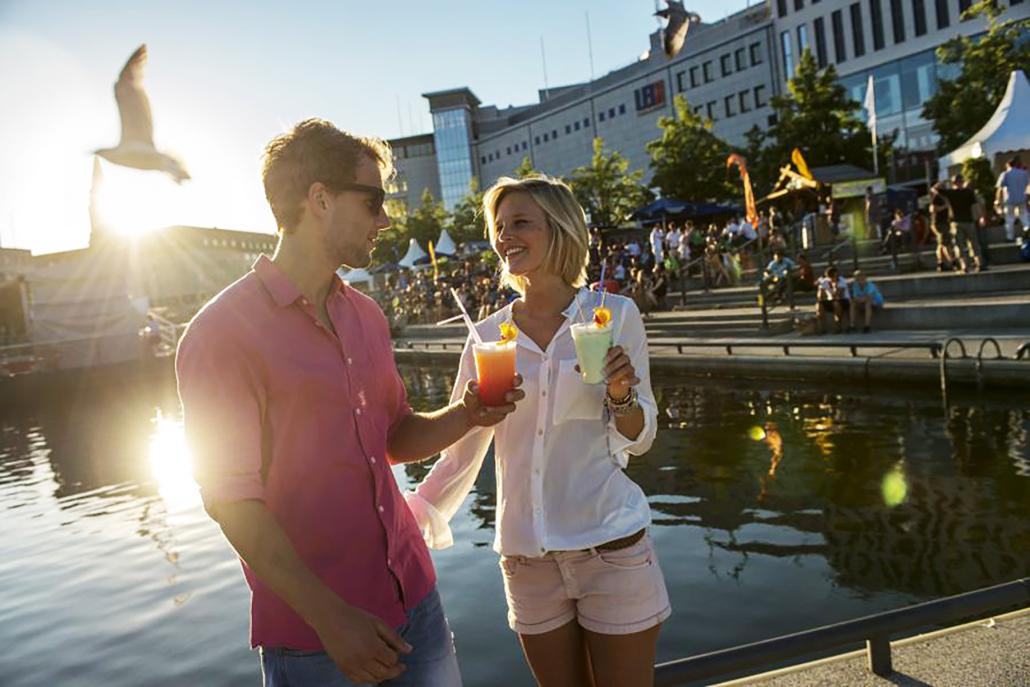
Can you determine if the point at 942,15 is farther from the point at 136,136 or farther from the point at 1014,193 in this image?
the point at 136,136

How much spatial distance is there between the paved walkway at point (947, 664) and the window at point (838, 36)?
184ft

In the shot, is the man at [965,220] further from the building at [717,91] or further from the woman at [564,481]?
the woman at [564,481]

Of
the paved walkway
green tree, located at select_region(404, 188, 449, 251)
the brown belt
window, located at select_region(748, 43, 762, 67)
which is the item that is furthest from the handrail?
green tree, located at select_region(404, 188, 449, 251)

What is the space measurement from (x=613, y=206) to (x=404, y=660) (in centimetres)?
5072

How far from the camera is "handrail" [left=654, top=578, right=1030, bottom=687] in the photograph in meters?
3.04

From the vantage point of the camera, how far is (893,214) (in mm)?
22141

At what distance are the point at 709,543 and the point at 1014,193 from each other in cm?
1323

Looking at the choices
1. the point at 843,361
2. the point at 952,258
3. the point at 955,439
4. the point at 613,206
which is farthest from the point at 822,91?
the point at 955,439

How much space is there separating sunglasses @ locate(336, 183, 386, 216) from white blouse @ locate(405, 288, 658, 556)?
0.78 m

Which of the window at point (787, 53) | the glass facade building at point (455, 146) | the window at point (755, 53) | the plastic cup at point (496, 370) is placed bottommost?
the plastic cup at point (496, 370)

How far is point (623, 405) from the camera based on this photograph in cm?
252

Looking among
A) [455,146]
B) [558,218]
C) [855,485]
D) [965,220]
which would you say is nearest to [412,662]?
[558,218]

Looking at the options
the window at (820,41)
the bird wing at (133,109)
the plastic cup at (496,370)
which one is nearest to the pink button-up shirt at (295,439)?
the plastic cup at (496,370)

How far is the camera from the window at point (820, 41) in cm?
5425
